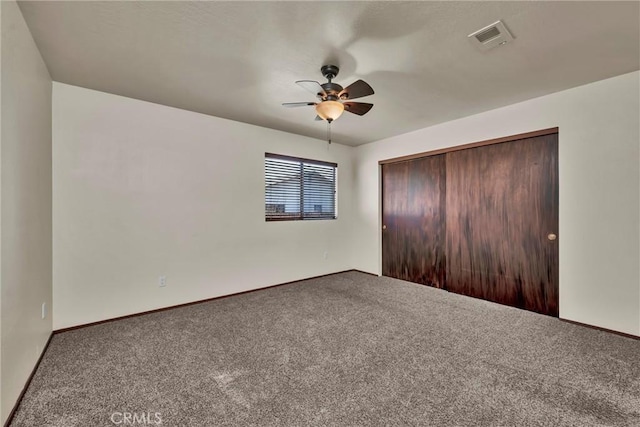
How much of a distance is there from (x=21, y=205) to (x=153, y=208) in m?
1.40

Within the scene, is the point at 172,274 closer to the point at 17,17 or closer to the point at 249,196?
the point at 249,196

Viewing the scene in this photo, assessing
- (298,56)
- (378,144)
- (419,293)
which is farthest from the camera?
(378,144)

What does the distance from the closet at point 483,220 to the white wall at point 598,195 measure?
0.13m

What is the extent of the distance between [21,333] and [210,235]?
2010 millimetres

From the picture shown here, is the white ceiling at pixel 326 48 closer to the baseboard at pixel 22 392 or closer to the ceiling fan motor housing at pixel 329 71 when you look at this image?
the ceiling fan motor housing at pixel 329 71

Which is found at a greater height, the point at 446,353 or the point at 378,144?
the point at 378,144

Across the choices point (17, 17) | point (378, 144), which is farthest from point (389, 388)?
point (378, 144)

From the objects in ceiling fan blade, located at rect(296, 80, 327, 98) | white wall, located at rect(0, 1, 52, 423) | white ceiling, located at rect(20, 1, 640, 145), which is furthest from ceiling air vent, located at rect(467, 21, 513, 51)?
A: white wall, located at rect(0, 1, 52, 423)

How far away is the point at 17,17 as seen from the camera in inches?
68.2

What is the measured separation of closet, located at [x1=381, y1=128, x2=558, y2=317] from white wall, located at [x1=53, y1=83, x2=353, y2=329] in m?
1.92

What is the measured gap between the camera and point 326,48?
2178 mm

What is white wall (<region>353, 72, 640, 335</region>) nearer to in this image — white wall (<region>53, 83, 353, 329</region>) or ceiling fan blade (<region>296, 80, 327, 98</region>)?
ceiling fan blade (<region>296, 80, 327, 98</region>)

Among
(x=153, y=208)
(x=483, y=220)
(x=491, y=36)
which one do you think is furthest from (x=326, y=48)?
(x=483, y=220)

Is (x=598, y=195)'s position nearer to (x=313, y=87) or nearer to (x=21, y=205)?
(x=313, y=87)
